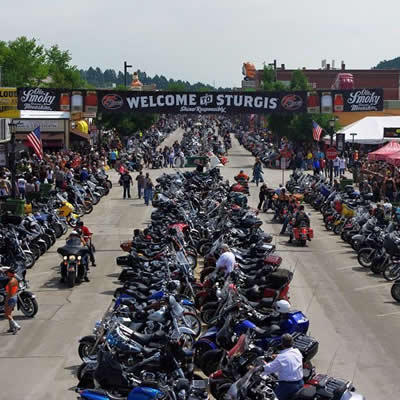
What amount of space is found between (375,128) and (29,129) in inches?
874

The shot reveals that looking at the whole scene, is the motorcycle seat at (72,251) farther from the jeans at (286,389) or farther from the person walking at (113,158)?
the person walking at (113,158)

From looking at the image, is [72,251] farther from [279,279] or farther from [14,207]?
[14,207]

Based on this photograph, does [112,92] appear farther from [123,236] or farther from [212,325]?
[212,325]

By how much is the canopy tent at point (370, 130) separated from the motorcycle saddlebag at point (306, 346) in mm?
40377

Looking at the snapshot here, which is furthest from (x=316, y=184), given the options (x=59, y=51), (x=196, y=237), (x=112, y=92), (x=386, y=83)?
(x=386, y=83)

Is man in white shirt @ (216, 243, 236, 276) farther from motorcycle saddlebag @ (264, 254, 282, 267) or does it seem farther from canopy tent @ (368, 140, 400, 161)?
canopy tent @ (368, 140, 400, 161)

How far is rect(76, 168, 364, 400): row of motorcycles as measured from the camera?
1042 cm

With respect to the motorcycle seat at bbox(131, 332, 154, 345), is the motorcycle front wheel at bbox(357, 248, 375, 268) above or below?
below

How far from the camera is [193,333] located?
1373 centimetres

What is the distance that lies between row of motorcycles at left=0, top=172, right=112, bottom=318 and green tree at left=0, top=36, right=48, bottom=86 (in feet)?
171

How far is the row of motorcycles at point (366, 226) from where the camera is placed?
21.0 meters

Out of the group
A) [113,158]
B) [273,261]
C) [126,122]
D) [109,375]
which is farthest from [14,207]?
[126,122]

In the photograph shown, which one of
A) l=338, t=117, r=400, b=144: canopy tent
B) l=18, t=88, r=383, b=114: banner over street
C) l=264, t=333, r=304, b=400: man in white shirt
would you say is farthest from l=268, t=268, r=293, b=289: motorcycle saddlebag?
l=338, t=117, r=400, b=144: canopy tent

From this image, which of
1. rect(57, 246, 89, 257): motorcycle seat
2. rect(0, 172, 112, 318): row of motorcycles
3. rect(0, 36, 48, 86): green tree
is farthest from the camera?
rect(0, 36, 48, 86): green tree
